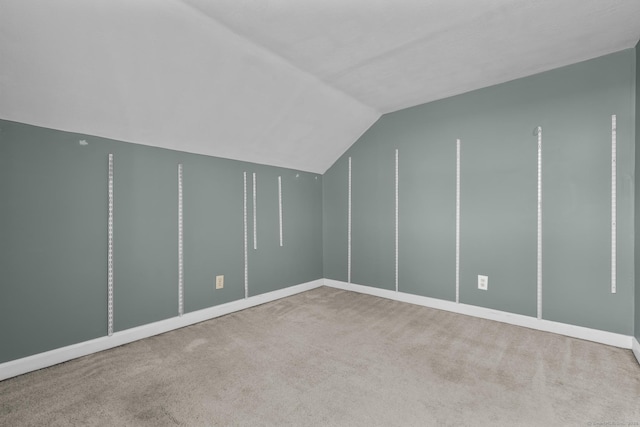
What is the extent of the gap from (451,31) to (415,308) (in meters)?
2.44

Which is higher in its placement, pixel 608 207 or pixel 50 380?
pixel 608 207

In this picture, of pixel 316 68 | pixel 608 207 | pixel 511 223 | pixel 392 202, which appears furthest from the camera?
pixel 392 202

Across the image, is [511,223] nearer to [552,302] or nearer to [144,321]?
[552,302]

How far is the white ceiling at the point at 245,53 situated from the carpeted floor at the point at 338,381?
1.60 m

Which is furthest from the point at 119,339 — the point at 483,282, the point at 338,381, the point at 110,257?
the point at 483,282

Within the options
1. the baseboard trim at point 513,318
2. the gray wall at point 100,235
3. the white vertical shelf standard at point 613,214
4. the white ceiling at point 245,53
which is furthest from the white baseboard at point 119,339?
the white vertical shelf standard at point 613,214

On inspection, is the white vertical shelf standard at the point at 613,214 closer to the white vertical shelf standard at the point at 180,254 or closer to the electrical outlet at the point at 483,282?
the electrical outlet at the point at 483,282

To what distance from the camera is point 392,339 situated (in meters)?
2.31

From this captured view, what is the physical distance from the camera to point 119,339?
2.20 meters

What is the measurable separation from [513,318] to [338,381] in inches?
71.0

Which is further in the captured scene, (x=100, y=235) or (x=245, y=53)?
(x=100, y=235)

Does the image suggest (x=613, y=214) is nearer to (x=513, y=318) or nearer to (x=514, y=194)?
(x=514, y=194)

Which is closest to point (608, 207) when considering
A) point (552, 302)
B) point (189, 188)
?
point (552, 302)

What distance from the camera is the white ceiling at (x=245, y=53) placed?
1582 millimetres
